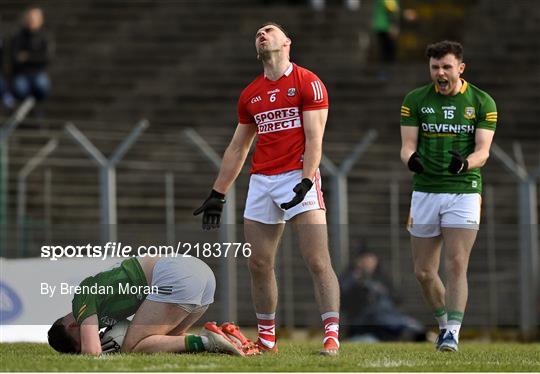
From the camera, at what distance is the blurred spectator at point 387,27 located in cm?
2888

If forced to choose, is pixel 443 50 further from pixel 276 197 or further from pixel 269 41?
pixel 276 197

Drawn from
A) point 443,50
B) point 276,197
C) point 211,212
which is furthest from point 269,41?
point 443,50

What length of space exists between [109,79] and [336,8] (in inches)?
157

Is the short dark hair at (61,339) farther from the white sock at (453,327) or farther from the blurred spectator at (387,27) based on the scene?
the blurred spectator at (387,27)

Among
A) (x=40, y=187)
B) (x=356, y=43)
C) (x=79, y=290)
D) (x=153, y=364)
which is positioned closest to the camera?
(x=153, y=364)

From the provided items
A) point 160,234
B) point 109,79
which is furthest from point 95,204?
point 109,79

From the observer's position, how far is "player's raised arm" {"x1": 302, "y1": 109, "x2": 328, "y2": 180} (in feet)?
42.1

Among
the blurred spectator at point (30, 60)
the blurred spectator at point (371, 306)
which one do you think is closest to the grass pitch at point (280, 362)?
the blurred spectator at point (371, 306)

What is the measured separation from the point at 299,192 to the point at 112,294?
1496 mm

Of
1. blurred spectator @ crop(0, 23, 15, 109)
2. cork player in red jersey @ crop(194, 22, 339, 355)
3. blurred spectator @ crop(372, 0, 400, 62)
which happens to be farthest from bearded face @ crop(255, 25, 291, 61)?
blurred spectator @ crop(372, 0, 400, 62)

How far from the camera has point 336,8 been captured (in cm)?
3086

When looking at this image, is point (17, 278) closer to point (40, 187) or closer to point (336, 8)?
point (40, 187)

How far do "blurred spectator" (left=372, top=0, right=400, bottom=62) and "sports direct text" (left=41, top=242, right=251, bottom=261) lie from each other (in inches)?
363

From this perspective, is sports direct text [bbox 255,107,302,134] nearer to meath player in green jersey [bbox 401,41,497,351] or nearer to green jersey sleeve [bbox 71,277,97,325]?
meath player in green jersey [bbox 401,41,497,351]
